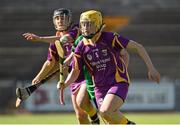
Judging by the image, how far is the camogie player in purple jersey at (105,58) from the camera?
8594 mm

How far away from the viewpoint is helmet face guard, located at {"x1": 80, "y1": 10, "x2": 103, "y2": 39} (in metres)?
8.63

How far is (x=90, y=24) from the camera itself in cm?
863

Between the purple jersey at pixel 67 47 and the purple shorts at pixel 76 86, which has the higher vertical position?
the purple jersey at pixel 67 47

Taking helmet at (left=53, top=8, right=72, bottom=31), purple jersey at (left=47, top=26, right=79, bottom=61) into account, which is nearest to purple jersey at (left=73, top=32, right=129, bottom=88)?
purple jersey at (left=47, top=26, right=79, bottom=61)

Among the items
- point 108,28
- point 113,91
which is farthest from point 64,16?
point 108,28

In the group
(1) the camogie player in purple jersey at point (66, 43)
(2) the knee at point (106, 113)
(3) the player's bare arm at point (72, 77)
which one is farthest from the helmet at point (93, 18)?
(2) the knee at point (106, 113)

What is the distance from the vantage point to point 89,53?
28.8 ft

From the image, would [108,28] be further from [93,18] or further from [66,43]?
[93,18]

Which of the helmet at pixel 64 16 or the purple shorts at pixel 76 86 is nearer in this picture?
the helmet at pixel 64 16

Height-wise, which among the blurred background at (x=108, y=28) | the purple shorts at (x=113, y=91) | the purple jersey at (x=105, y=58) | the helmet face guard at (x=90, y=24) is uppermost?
the helmet face guard at (x=90, y=24)

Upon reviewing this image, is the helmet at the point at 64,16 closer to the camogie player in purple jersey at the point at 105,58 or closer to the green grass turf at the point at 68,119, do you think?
the camogie player in purple jersey at the point at 105,58

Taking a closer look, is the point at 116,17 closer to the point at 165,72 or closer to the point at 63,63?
the point at 165,72

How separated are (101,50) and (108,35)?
21cm

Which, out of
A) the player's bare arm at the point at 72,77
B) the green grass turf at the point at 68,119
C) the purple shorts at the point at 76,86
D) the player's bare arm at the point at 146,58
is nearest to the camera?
the player's bare arm at the point at 146,58
